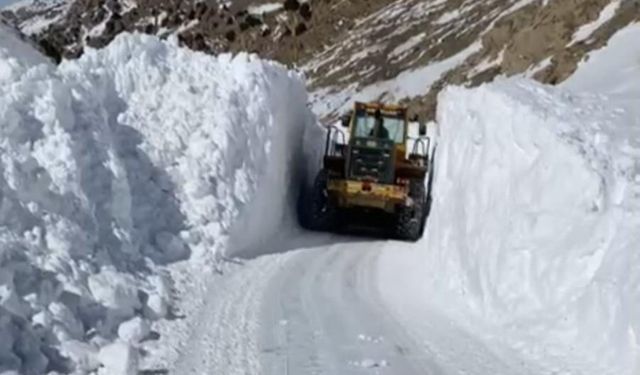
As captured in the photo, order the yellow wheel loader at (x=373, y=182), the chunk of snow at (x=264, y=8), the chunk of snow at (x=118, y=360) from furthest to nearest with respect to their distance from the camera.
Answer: the chunk of snow at (x=264, y=8) < the yellow wheel loader at (x=373, y=182) < the chunk of snow at (x=118, y=360)

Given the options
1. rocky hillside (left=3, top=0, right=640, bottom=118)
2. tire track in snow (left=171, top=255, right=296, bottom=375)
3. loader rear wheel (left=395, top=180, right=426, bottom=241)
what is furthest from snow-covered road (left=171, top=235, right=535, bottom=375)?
rocky hillside (left=3, top=0, right=640, bottom=118)

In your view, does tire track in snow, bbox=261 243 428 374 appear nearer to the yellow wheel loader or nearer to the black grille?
the yellow wheel loader

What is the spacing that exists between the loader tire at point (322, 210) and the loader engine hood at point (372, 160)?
635 millimetres

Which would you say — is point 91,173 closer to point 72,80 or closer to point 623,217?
point 72,80

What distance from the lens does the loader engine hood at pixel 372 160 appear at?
2281 cm

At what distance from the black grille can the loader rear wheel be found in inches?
28.9

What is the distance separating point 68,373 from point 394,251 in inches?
415

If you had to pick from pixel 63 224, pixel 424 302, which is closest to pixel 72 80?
pixel 63 224

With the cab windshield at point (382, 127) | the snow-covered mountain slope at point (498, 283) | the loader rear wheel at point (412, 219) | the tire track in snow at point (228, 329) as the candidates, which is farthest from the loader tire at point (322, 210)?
the tire track in snow at point (228, 329)

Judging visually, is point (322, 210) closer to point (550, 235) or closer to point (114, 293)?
point (550, 235)

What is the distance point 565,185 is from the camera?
12.0 metres

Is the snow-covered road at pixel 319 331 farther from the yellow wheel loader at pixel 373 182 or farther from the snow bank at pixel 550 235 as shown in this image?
the yellow wheel loader at pixel 373 182

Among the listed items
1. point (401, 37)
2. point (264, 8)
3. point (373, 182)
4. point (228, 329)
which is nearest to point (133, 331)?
point (228, 329)

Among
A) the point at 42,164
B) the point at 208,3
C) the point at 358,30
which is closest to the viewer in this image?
the point at 42,164
